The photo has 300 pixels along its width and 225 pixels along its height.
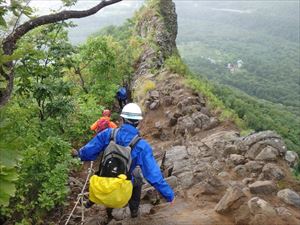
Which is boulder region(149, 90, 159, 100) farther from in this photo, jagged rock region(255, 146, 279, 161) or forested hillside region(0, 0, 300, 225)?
jagged rock region(255, 146, 279, 161)

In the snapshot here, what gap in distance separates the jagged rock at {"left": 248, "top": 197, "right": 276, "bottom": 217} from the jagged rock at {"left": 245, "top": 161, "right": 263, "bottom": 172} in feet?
5.56

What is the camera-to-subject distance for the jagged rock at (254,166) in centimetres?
848

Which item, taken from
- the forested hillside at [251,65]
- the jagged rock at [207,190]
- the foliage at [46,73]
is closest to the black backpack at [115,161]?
the foliage at [46,73]

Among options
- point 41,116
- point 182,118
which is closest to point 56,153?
point 41,116

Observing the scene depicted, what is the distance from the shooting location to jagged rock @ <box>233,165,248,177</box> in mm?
8557

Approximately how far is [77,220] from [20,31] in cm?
348

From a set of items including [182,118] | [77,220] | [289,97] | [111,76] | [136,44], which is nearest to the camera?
[77,220]

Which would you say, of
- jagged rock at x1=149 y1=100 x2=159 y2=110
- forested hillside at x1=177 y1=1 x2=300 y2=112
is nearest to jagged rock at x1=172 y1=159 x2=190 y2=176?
jagged rock at x1=149 y1=100 x2=159 y2=110

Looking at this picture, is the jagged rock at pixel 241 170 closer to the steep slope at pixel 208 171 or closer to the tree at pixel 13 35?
the steep slope at pixel 208 171

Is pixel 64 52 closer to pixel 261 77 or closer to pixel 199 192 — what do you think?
pixel 199 192

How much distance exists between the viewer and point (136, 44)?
23.5 m

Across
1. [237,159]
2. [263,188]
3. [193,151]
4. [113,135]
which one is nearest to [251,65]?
[193,151]

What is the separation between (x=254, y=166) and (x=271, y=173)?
444mm

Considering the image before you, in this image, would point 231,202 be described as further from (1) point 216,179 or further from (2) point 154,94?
(2) point 154,94
